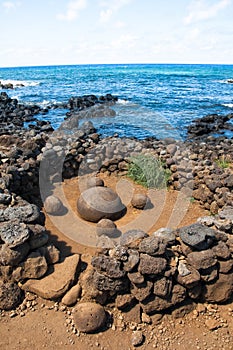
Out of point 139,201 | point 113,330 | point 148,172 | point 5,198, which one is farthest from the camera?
point 148,172

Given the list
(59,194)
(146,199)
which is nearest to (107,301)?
(146,199)

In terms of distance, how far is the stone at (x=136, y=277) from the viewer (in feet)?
17.0

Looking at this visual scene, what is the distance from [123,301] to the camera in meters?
5.28

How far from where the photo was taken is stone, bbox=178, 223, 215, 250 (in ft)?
17.8

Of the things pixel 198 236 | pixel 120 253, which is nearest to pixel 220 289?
pixel 198 236

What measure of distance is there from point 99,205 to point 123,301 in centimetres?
306

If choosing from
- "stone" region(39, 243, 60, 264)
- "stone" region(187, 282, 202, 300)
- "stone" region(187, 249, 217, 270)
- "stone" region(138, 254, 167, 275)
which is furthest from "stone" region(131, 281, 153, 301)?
"stone" region(39, 243, 60, 264)

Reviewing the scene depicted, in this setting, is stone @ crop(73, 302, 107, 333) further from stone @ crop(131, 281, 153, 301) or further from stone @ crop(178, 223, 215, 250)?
stone @ crop(178, 223, 215, 250)

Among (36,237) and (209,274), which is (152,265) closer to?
(209,274)

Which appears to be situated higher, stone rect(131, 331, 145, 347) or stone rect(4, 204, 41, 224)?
stone rect(4, 204, 41, 224)

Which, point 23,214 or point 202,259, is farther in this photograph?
point 23,214

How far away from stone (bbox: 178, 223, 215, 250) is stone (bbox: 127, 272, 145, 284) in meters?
1.00

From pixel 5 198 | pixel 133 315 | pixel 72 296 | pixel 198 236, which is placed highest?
pixel 5 198

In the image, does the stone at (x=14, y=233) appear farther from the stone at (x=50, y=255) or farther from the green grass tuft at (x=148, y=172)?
the green grass tuft at (x=148, y=172)
